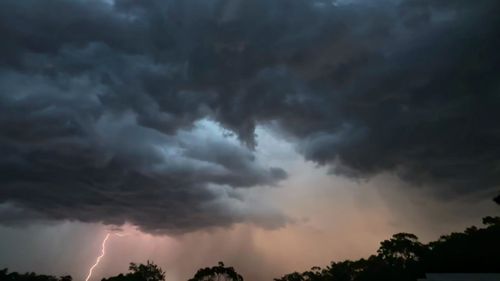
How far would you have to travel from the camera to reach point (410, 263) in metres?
73.5

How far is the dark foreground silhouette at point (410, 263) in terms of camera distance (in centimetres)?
5166

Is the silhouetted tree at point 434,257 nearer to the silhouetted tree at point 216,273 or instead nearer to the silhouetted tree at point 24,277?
the silhouetted tree at point 216,273

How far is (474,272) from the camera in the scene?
4894 centimetres

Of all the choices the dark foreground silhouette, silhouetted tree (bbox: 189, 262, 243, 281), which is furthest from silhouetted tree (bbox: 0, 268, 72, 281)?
silhouetted tree (bbox: 189, 262, 243, 281)

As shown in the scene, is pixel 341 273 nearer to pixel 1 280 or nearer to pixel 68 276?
pixel 68 276

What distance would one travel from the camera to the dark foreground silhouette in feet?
169

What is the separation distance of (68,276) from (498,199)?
326 ft

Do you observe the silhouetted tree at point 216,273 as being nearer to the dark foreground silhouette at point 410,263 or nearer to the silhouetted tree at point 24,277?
the dark foreground silhouette at point 410,263

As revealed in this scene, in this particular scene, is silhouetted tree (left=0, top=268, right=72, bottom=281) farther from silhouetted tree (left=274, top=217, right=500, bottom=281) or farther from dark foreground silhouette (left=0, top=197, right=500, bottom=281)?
silhouetted tree (left=274, top=217, right=500, bottom=281)

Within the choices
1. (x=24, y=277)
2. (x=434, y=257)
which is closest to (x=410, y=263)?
(x=434, y=257)

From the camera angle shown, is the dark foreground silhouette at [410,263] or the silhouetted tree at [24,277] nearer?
the dark foreground silhouette at [410,263]

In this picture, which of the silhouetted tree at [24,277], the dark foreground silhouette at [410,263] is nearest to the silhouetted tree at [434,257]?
the dark foreground silhouette at [410,263]

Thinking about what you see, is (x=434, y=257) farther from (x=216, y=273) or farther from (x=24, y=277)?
(x=24, y=277)

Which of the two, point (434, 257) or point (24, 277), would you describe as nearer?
point (434, 257)
